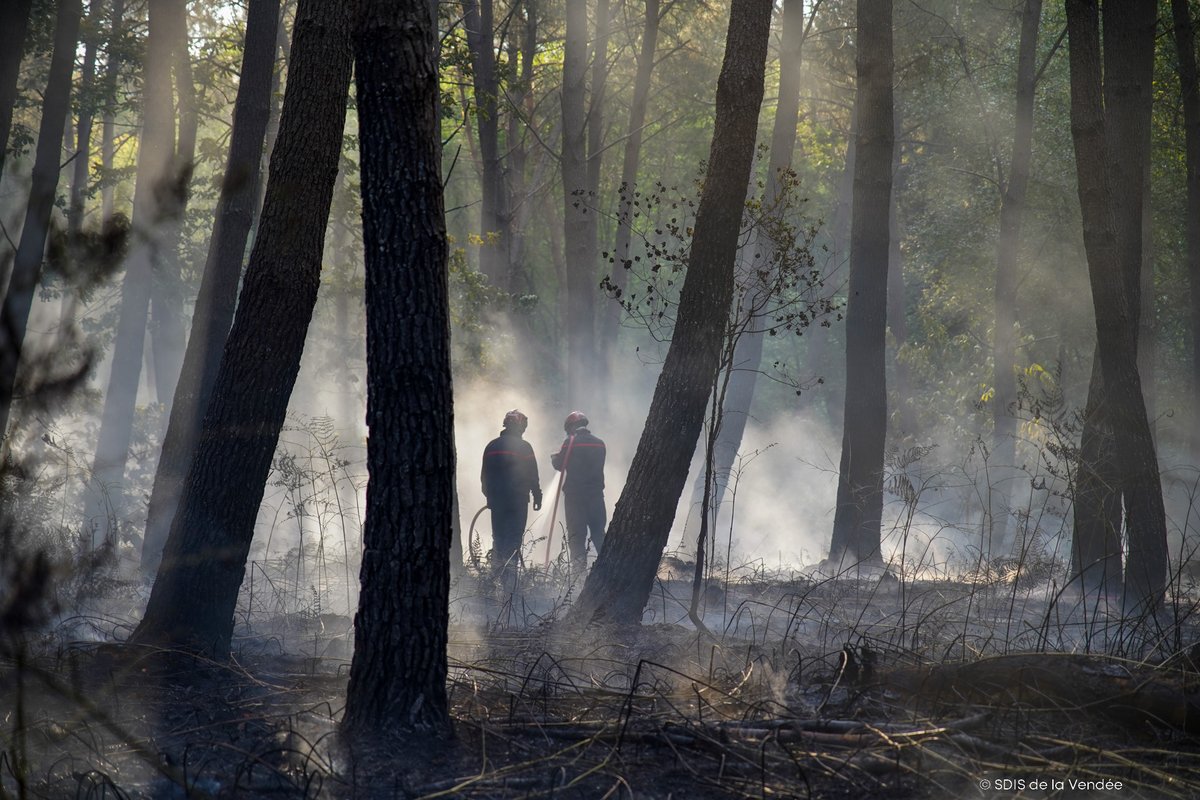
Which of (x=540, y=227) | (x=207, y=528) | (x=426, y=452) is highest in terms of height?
(x=540, y=227)

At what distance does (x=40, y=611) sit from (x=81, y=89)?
15.9 m

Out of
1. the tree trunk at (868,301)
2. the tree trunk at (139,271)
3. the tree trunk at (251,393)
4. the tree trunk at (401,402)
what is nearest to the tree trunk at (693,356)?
the tree trunk at (251,393)

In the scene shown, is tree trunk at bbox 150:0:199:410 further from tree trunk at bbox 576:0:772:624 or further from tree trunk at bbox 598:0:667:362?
tree trunk at bbox 576:0:772:624

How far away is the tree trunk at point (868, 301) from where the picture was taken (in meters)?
12.4

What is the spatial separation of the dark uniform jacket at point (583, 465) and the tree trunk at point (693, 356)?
4647 millimetres

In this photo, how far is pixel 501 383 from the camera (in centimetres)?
2181

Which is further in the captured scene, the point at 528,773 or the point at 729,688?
the point at 729,688

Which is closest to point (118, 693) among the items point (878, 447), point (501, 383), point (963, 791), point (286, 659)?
point (286, 659)

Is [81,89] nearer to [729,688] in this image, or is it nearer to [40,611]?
[40,611]

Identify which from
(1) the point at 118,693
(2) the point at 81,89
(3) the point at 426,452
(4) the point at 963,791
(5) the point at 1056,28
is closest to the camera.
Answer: (4) the point at 963,791

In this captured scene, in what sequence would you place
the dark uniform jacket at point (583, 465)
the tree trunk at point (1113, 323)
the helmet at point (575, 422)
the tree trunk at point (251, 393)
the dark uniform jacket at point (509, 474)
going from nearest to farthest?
the tree trunk at point (251, 393), the tree trunk at point (1113, 323), the dark uniform jacket at point (509, 474), the dark uniform jacket at point (583, 465), the helmet at point (575, 422)

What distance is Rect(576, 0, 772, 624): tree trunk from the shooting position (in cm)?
816

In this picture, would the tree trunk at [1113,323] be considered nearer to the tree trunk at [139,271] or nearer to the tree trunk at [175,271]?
the tree trunk at [139,271]

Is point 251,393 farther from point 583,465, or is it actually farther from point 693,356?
point 583,465
